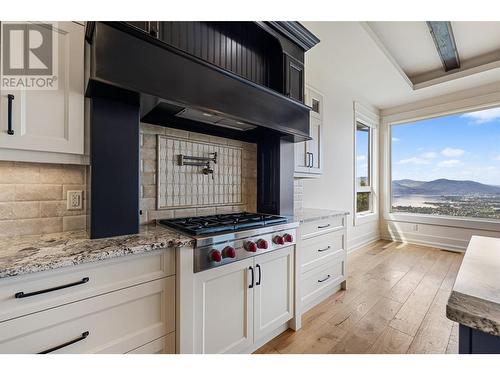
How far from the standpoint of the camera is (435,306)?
225 centimetres

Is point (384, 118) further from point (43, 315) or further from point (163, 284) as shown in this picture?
point (43, 315)

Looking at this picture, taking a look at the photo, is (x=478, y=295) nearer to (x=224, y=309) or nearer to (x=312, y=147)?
(x=224, y=309)

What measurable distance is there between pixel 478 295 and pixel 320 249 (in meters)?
1.67

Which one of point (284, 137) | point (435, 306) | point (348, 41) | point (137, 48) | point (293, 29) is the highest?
point (348, 41)

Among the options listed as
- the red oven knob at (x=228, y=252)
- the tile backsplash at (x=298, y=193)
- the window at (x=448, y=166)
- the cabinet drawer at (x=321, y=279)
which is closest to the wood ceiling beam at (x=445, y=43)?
the window at (x=448, y=166)

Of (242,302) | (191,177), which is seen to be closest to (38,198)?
(191,177)

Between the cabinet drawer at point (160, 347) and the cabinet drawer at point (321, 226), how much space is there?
4.03 ft

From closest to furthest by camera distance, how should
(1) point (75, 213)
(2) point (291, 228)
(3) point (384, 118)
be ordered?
(1) point (75, 213)
(2) point (291, 228)
(3) point (384, 118)

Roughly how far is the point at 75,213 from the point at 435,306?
3159 millimetres

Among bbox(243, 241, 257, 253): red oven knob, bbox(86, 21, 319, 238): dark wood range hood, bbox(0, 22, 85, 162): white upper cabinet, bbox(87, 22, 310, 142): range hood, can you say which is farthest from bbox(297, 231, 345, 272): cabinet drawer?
bbox(0, 22, 85, 162): white upper cabinet

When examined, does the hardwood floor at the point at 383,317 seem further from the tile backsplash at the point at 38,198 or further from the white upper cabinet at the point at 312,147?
the tile backsplash at the point at 38,198

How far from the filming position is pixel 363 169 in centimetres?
468

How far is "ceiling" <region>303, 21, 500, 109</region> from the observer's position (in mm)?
2676
